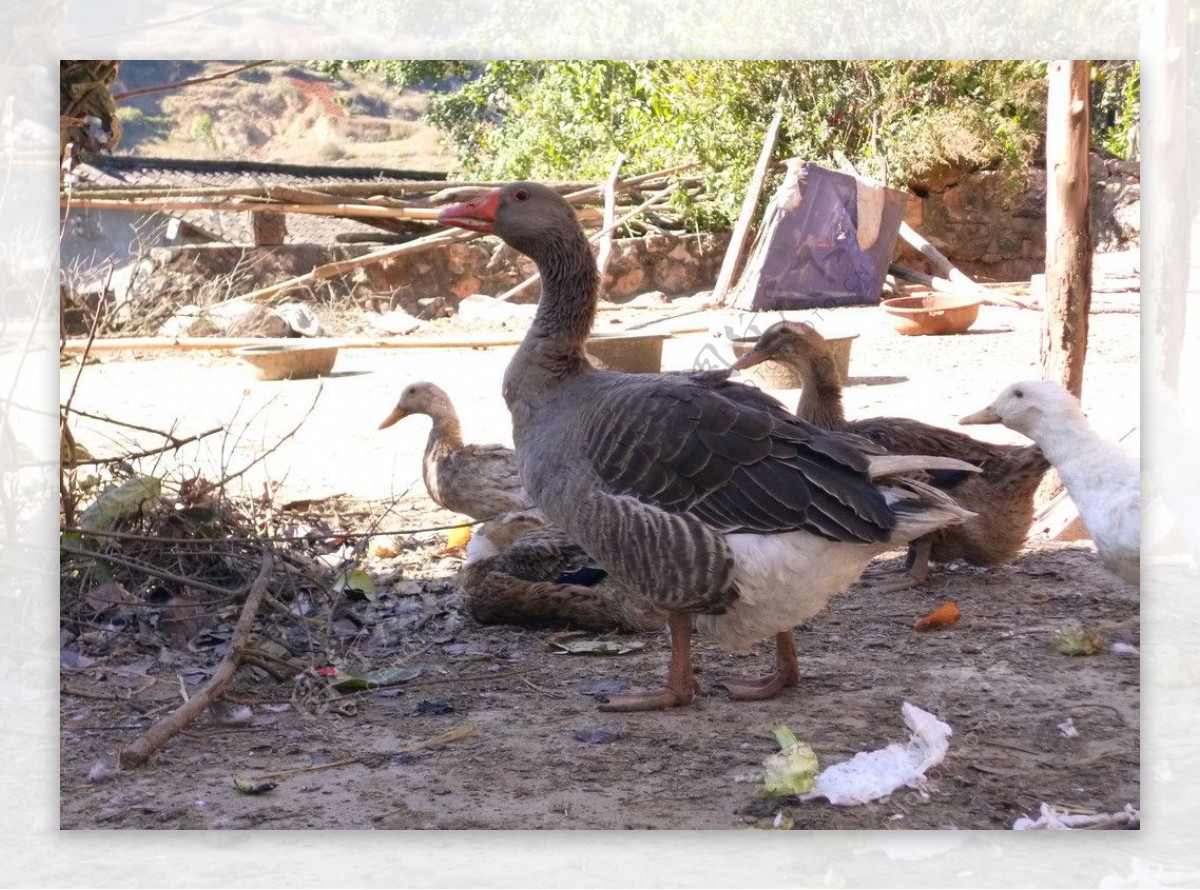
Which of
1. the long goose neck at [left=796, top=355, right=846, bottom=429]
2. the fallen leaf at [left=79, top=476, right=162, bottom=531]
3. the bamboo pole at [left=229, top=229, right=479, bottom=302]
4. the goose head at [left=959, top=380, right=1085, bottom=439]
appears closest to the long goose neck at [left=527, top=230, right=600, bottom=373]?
the bamboo pole at [left=229, top=229, right=479, bottom=302]

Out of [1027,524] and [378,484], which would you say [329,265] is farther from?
[1027,524]

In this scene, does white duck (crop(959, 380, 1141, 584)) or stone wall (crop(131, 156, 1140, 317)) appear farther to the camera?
stone wall (crop(131, 156, 1140, 317))

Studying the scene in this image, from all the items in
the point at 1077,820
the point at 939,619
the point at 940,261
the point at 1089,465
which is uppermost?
the point at 940,261

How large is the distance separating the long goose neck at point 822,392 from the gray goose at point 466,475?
889 millimetres

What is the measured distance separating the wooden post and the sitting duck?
4.24 feet

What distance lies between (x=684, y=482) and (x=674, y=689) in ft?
1.69

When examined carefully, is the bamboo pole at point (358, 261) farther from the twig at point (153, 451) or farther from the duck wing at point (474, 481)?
the duck wing at point (474, 481)

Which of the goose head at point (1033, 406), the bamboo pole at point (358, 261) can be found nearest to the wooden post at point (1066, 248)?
the goose head at point (1033, 406)

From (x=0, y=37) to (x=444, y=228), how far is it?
3.70ft

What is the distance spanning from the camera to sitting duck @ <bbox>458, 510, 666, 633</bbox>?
3.38m

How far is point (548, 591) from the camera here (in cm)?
338

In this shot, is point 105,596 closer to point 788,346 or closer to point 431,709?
point 431,709

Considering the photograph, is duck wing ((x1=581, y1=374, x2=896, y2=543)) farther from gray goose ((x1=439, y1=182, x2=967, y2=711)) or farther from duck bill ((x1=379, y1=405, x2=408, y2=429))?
duck bill ((x1=379, y1=405, x2=408, y2=429))

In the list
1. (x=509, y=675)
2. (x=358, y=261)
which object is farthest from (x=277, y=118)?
(x=509, y=675)
